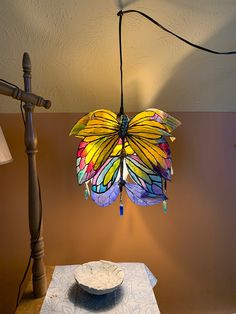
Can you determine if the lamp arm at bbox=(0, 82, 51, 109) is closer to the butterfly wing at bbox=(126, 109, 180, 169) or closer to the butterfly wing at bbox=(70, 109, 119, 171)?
the butterfly wing at bbox=(70, 109, 119, 171)

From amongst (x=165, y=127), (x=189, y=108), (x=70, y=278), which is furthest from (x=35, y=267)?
(x=189, y=108)

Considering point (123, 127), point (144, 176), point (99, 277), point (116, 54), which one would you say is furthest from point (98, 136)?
point (99, 277)

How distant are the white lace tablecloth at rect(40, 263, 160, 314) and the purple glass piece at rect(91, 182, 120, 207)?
1.03 ft

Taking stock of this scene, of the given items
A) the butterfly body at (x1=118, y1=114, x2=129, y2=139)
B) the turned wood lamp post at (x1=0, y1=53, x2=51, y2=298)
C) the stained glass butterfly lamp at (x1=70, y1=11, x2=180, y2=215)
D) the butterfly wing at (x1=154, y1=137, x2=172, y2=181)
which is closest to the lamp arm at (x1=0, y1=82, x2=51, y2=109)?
the turned wood lamp post at (x1=0, y1=53, x2=51, y2=298)

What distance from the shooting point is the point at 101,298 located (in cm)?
81

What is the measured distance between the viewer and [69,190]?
1.14 meters

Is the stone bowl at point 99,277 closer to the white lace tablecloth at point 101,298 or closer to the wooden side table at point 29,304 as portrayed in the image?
the white lace tablecloth at point 101,298

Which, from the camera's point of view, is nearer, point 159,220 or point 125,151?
point 125,151

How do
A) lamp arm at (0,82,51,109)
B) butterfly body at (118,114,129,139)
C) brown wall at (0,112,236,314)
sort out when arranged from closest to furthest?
lamp arm at (0,82,51,109) < butterfly body at (118,114,129,139) < brown wall at (0,112,236,314)

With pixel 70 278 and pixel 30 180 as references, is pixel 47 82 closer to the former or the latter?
pixel 30 180

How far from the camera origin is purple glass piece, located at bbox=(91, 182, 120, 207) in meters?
0.84

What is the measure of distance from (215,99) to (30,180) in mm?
881

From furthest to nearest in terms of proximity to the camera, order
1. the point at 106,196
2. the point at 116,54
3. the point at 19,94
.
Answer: the point at 116,54 < the point at 106,196 < the point at 19,94

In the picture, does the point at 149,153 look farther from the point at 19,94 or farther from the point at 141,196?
the point at 19,94
